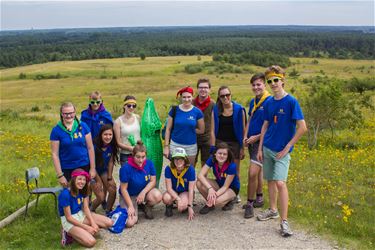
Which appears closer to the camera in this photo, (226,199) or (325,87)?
(226,199)

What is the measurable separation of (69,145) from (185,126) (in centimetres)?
189

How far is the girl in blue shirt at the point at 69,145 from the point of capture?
6336mm

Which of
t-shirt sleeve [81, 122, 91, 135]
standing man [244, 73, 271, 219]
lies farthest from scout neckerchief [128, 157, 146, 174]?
standing man [244, 73, 271, 219]

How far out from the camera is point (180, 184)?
7.14 m

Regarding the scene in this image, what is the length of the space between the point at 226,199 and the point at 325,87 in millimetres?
8803

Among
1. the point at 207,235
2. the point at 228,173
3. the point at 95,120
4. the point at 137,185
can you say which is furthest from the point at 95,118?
the point at 207,235

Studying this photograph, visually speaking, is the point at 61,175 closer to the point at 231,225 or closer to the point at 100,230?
the point at 100,230

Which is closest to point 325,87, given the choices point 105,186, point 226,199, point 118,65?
point 226,199

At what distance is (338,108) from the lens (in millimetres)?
14672

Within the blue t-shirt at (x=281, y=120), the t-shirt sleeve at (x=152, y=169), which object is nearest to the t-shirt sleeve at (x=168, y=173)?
the t-shirt sleeve at (x=152, y=169)

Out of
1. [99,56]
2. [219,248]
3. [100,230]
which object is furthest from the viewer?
[99,56]

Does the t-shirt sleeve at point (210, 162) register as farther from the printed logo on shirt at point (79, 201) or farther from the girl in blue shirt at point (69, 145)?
the printed logo on shirt at point (79, 201)

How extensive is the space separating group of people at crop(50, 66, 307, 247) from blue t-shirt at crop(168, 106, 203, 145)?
0.02 m

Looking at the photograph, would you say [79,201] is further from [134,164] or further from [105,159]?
[134,164]
